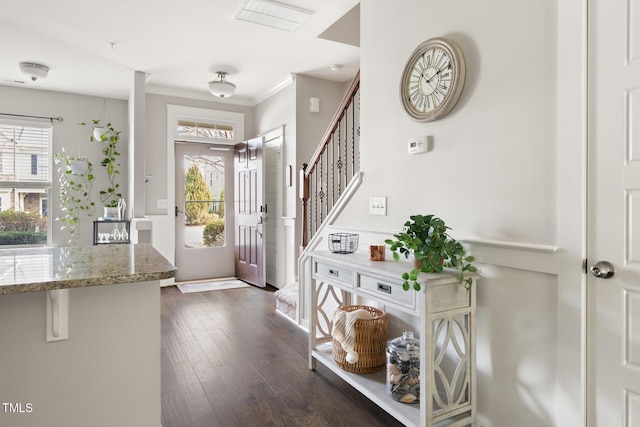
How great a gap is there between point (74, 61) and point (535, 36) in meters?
4.53

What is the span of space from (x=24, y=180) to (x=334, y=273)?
489 cm

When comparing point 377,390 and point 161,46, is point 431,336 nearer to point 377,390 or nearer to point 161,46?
point 377,390

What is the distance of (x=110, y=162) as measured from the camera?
5570 millimetres

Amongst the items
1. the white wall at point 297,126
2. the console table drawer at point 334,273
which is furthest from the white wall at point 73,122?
the console table drawer at point 334,273

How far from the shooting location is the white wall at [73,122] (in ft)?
17.0

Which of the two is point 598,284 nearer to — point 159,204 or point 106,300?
point 106,300

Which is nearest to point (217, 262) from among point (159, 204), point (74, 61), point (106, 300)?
point (159, 204)

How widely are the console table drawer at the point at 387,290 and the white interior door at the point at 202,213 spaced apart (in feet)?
13.5

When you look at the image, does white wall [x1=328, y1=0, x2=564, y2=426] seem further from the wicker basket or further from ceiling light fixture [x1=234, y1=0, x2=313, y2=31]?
ceiling light fixture [x1=234, y1=0, x2=313, y2=31]

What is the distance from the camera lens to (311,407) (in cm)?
225

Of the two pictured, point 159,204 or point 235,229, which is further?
point 235,229

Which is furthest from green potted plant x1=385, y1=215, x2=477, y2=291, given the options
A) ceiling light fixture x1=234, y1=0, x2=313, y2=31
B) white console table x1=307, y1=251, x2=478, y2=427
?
ceiling light fixture x1=234, y1=0, x2=313, y2=31

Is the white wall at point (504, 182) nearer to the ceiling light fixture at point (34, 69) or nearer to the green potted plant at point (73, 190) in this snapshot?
the ceiling light fixture at point (34, 69)

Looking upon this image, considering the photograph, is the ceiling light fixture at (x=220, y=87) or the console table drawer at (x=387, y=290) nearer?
the console table drawer at (x=387, y=290)
